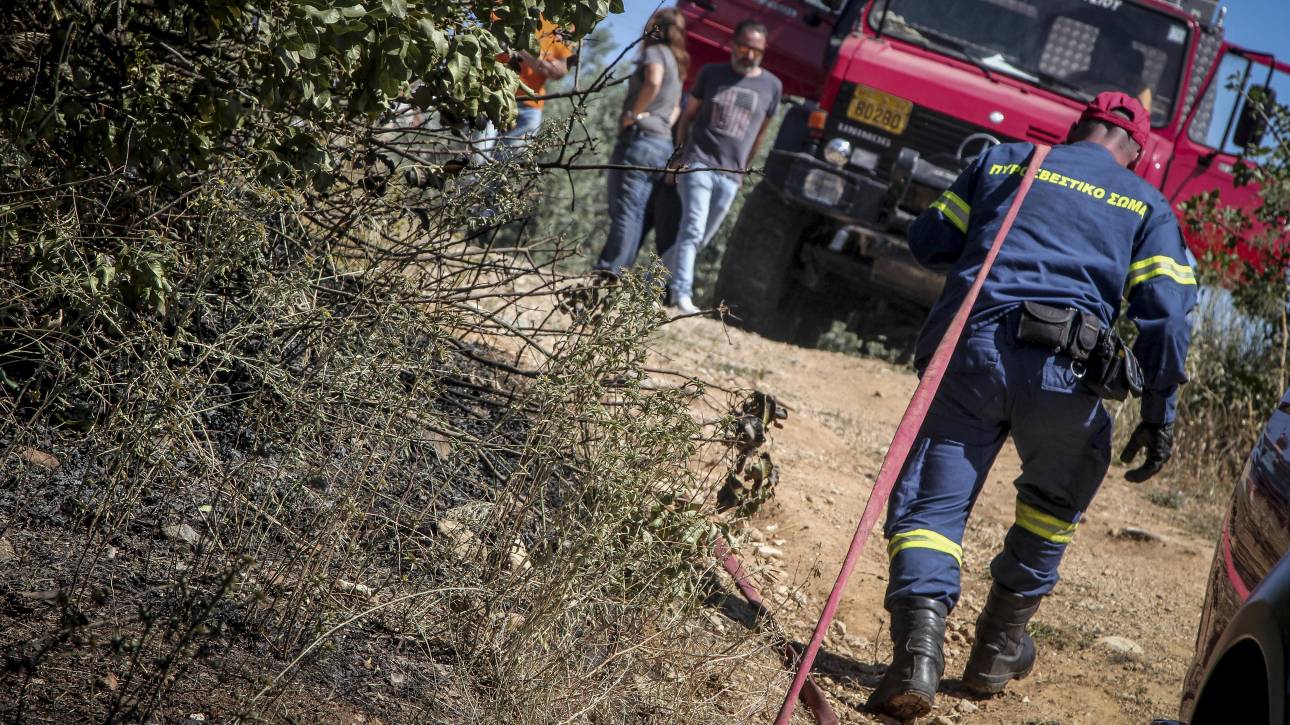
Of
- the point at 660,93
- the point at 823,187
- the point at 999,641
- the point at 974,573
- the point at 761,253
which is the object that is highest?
the point at 660,93

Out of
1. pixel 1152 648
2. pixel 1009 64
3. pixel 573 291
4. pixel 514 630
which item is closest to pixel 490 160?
pixel 573 291

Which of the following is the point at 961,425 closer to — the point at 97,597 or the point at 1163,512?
the point at 97,597

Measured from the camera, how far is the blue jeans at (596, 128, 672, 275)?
781 centimetres

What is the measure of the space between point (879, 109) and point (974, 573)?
3986 mm

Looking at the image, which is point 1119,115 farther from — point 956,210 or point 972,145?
point 972,145

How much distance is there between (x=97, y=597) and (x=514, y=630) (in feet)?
2.94

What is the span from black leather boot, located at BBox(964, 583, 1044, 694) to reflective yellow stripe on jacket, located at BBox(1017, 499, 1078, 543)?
20cm

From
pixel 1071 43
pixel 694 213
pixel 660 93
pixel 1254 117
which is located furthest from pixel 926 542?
pixel 1071 43

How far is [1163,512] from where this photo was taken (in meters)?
6.64

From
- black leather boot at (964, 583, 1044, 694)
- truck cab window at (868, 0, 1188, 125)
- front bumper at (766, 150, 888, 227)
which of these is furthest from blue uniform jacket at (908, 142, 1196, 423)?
truck cab window at (868, 0, 1188, 125)

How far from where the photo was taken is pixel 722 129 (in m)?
7.92

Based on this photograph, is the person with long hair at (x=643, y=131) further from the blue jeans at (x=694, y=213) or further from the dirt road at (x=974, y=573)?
the dirt road at (x=974, y=573)

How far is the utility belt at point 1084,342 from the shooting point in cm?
347

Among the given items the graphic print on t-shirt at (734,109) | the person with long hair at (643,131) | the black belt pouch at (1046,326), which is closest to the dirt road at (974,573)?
the person with long hair at (643,131)
